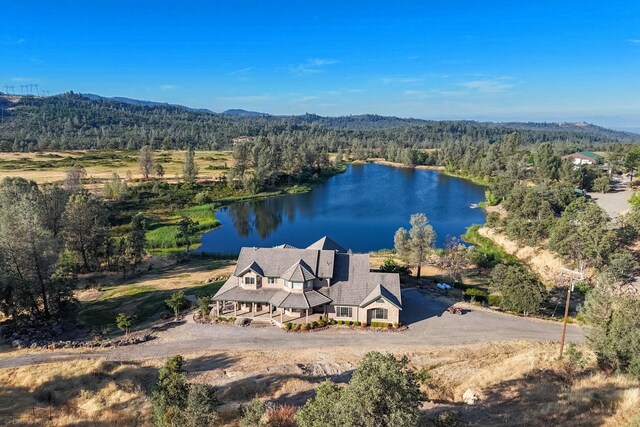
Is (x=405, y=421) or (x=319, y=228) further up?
(x=405, y=421)

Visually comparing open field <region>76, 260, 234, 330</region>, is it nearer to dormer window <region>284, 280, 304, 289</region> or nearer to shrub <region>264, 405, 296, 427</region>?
dormer window <region>284, 280, 304, 289</region>

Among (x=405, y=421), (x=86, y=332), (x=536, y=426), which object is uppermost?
(x=405, y=421)

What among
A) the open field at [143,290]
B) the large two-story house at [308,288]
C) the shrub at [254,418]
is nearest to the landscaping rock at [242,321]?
the large two-story house at [308,288]

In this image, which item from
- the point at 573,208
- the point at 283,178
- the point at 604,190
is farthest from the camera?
the point at 283,178

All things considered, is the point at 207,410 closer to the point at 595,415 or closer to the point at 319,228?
the point at 595,415

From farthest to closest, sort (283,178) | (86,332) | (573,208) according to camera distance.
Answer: (283,178), (573,208), (86,332)

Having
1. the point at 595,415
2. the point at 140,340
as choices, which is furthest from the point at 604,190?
the point at 140,340

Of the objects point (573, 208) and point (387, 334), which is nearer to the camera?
point (387, 334)
